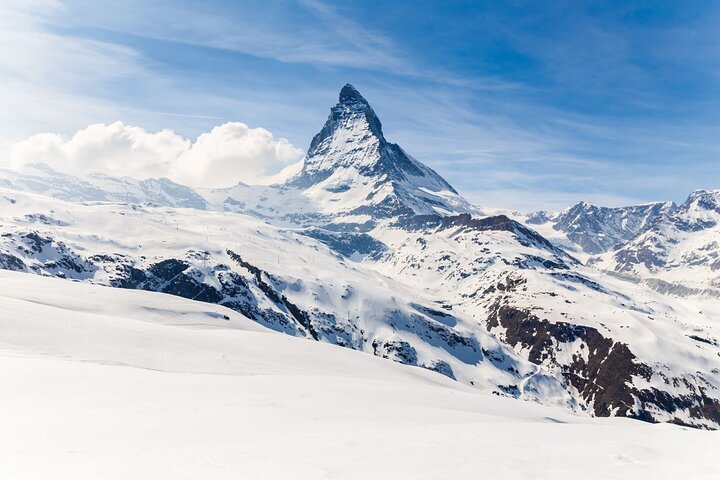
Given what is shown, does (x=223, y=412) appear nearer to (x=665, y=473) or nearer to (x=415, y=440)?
(x=415, y=440)

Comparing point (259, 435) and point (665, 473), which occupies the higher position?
point (665, 473)

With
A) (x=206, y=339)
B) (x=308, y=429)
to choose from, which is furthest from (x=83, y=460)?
(x=206, y=339)

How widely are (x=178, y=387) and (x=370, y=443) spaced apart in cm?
1846

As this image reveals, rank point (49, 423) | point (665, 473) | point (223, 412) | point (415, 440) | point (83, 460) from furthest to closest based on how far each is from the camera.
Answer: point (223, 412) < point (415, 440) < point (49, 423) < point (665, 473) < point (83, 460)

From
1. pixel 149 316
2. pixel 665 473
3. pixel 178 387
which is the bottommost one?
pixel 149 316

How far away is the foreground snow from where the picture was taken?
18984mm

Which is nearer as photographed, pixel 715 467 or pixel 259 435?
pixel 715 467

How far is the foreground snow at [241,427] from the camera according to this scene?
19.0 metres

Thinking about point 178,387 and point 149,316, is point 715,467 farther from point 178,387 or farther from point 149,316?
point 149,316

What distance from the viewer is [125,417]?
86.1ft

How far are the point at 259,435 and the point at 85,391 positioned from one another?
14119mm

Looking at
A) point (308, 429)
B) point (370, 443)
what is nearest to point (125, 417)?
point (308, 429)

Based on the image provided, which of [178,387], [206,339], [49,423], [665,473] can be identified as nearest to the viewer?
[665,473]

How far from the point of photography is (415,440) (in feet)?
83.1
